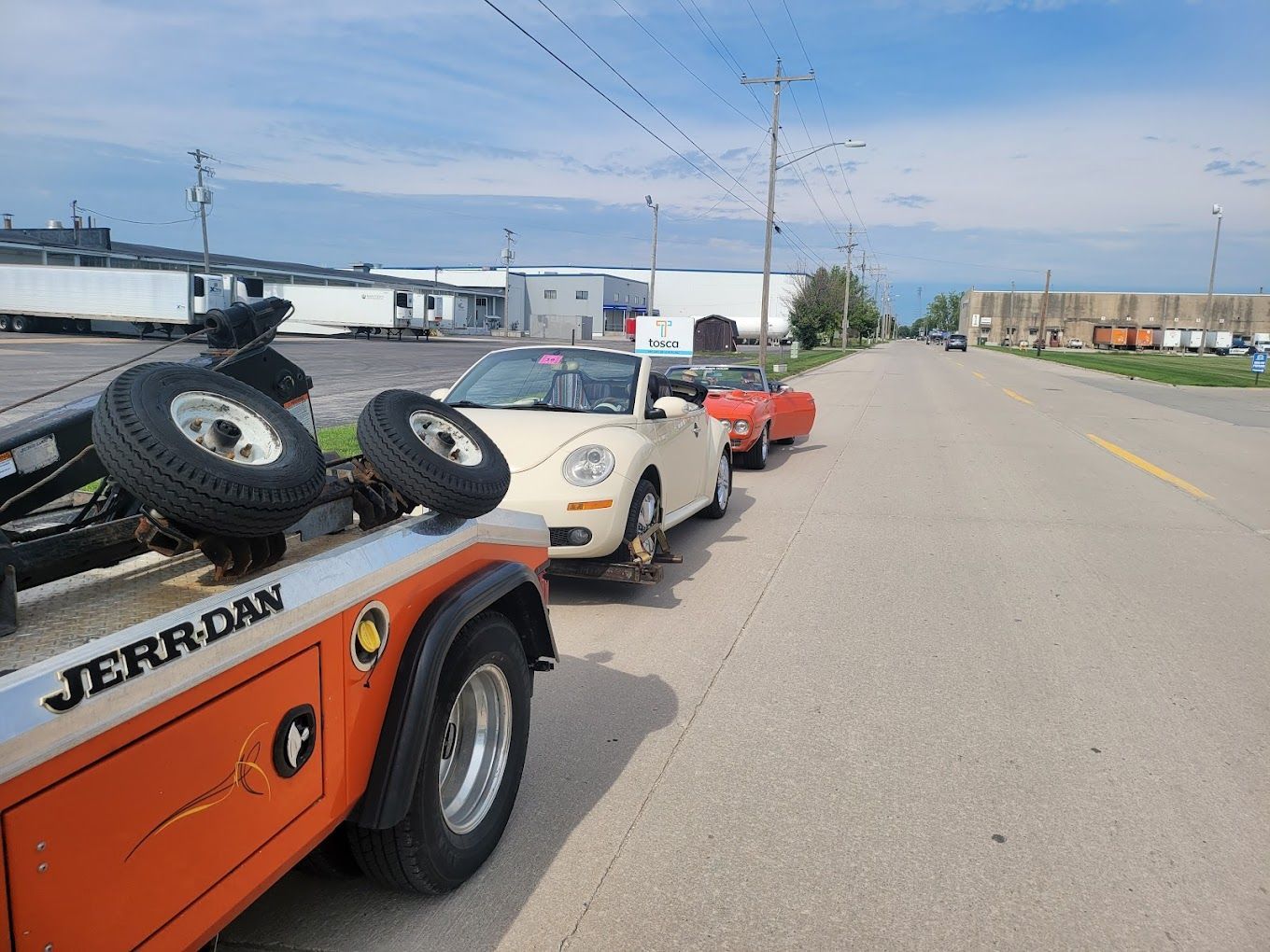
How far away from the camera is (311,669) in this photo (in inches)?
90.7

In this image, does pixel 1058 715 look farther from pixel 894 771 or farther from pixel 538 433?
pixel 538 433

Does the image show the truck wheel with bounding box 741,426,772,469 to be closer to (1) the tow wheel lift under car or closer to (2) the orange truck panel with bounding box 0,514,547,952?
(1) the tow wheel lift under car

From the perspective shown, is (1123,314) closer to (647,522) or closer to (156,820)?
(647,522)

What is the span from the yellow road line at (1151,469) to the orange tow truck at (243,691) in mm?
10964

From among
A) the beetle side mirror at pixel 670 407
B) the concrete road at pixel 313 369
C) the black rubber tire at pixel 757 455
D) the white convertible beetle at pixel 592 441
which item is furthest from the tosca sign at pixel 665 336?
the beetle side mirror at pixel 670 407

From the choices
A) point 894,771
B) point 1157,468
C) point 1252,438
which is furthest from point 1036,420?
point 894,771

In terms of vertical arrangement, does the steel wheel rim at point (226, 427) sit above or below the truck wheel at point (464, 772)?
above

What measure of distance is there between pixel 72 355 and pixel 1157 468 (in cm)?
3034

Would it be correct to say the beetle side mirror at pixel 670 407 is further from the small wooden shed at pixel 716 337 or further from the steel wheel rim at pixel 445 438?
the small wooden shed at pixel 716 337

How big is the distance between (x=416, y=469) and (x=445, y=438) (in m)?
0.45

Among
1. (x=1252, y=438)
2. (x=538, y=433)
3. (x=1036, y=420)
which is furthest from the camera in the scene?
(x=1036, y=420)

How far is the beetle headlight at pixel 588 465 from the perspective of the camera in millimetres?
6152

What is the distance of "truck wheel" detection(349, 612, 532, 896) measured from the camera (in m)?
2.83

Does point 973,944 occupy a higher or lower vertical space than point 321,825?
lower
